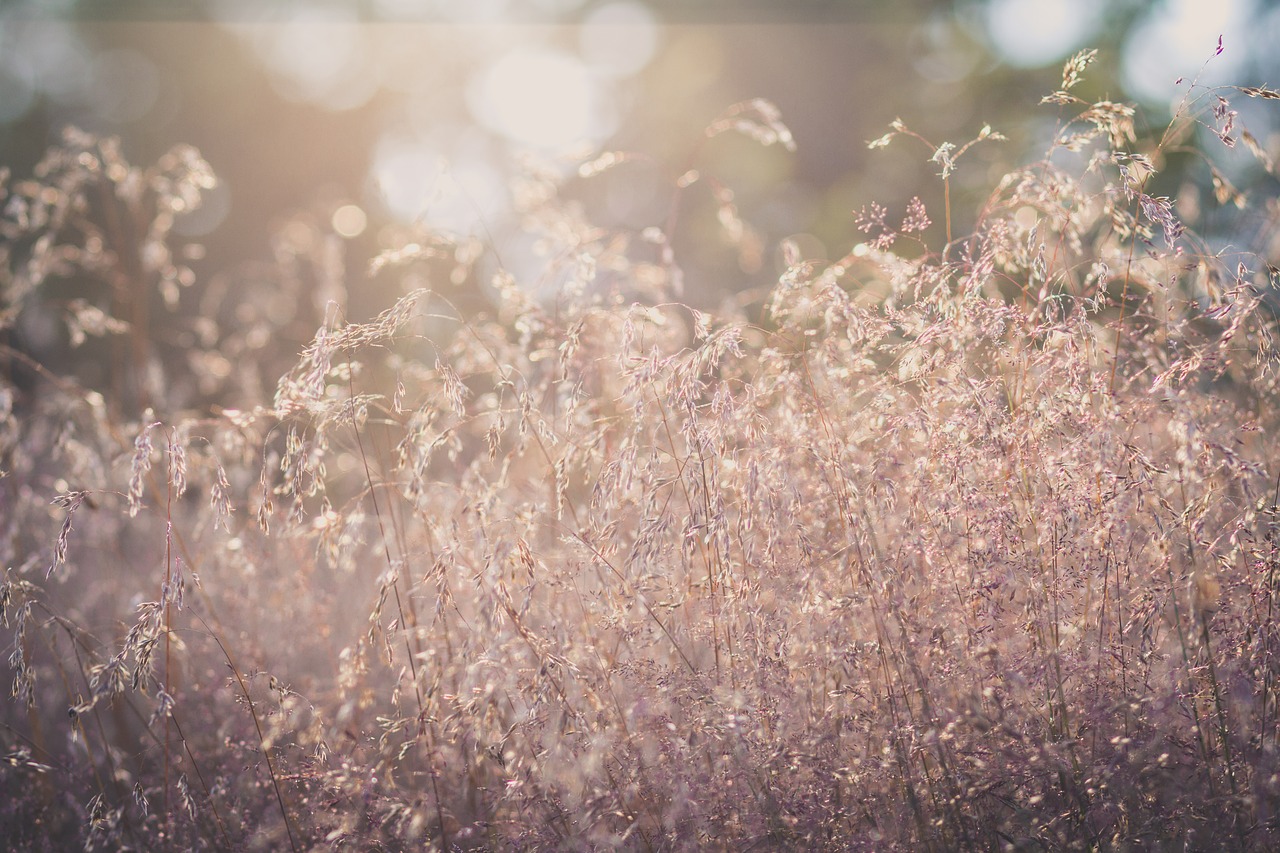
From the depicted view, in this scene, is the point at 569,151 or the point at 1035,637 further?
the point at 569,151

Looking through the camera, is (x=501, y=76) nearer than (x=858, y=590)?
No

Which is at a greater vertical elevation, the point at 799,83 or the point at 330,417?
the point at 799,83

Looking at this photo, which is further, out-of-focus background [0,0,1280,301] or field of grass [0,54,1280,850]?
out-of-focus background [0,0,1280,301]

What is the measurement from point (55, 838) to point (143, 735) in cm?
73

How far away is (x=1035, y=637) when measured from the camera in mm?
1872

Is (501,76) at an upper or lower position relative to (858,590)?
upper

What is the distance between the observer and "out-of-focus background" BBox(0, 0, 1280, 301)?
41.4 feet

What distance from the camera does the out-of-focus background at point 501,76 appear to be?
12625 mm

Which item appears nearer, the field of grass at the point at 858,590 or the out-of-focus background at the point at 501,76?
the field of grass at the point at 858,590

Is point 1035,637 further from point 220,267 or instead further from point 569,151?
point 220,267

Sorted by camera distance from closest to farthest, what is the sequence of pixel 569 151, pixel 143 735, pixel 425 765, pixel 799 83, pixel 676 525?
1. pixel 676 525
2. pixel 425 765
3. pixel 569 151
4. pixel 143 735
5. pixel 799 83

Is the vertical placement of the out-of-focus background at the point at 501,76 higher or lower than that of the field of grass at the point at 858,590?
higher

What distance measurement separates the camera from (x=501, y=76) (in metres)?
13.6

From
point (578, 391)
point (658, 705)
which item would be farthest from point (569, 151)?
point (658, 705)
